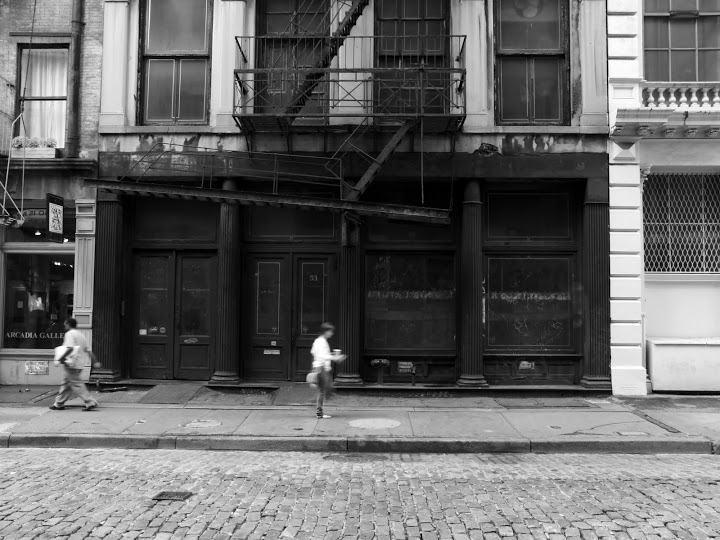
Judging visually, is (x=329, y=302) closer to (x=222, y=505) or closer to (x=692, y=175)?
(x=222, y=505)

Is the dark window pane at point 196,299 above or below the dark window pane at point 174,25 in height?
below

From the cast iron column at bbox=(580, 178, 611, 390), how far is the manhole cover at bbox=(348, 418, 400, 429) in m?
4.80

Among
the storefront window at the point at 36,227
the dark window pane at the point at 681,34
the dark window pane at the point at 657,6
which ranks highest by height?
the dark window pane at the point at 657,6

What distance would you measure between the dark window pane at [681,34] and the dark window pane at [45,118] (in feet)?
44.8

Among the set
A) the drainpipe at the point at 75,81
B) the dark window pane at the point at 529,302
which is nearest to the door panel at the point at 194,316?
the drainpipe at the point at 75,81

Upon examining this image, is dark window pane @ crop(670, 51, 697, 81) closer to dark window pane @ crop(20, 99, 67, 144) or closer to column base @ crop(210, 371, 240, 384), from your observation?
column base @ crop(210, 371, 240, 384)

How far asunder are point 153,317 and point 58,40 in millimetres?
6508

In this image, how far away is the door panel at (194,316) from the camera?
42.9 ft

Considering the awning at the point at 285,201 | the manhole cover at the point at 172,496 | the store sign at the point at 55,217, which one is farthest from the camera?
the store sign at the point at 55,217

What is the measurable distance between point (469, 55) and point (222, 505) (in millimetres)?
10302

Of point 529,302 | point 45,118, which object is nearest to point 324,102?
point 529,302

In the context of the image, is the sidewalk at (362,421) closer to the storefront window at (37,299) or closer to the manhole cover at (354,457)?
the manhole cover at (354,457)

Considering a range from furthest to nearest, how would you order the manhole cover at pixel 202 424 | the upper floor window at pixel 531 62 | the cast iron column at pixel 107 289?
1. the upper floor window at pixel 531 62
2. the cast iron column at pixel 107 289
3. the manhole cover at pixel 202 424

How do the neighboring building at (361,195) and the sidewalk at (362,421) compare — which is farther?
the neighboring building at (361,195)
